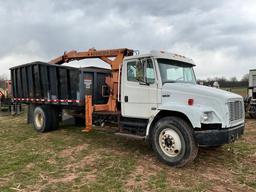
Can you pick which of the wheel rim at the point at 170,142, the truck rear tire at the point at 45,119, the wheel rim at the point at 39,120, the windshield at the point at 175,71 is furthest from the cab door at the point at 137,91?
the wheel rim at the point at 39,120

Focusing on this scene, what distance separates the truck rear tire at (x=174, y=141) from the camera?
5.74 meters

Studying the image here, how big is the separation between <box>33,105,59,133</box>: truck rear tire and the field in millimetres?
1518

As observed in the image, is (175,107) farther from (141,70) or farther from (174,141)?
(141,70)

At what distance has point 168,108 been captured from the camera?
6.10 m

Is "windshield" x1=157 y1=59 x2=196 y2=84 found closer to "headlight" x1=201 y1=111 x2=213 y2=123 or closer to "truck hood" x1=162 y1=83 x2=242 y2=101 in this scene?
"truck hood" x1=162 y1=83 x2=242 y2=101

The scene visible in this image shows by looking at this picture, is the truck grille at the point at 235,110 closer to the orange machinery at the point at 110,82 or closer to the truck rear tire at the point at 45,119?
the orange machinery at the point at 110,82

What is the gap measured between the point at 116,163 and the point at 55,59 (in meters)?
6.06

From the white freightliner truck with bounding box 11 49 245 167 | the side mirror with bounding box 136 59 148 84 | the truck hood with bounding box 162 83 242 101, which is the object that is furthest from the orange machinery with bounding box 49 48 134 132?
the truck hood with bounding box 162 83 242 101

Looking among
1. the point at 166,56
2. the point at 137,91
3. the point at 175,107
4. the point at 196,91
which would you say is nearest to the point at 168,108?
the point at 175,107

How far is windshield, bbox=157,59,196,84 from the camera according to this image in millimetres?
6555

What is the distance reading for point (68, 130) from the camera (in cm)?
1075

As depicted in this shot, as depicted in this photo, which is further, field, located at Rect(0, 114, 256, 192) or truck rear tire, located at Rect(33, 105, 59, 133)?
truck rear tire, located at Rect(33, 105, 59, 133)

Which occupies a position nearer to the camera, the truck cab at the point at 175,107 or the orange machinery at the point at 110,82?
the truck cab at the point at 175,107

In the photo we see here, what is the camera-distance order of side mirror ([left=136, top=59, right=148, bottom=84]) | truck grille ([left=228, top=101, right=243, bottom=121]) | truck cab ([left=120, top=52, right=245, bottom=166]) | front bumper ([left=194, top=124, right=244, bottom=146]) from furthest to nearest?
1. side mirror ([left=136, top=59, right=148, bottom=84])
2. truck grille ([left=228, top=101, right=243, bottom=121])
3. truck cab ([left=120, top=52, right=245, bottom=166])
4. front bumper ([left=194, top=124, right=244, bottom=146])
